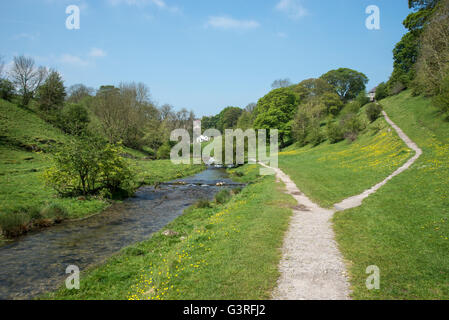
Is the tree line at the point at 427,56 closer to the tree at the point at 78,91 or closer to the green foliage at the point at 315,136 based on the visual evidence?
the green foliage at the point at 315,136

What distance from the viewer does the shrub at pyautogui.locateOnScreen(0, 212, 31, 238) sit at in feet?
47.6

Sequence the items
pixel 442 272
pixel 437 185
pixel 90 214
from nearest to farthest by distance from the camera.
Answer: pixel 442 272, pixel 437 185, pixel 90 214

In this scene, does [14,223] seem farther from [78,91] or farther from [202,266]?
[78,91]

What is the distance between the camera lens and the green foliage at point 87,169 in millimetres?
21859

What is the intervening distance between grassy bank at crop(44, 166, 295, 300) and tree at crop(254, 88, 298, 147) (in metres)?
59.5

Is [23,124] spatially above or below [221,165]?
above

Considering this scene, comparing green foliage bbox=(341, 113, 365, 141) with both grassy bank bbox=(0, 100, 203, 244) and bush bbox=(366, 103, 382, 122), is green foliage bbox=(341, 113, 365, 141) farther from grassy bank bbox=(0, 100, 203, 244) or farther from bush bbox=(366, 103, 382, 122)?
grassy bank bbox=(0, 100, 203, 244)

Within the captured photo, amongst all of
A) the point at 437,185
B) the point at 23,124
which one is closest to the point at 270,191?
the point at 437,185

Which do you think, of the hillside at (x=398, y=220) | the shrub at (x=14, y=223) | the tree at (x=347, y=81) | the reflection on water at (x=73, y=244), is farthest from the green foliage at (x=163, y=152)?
the tree at (x=347, y=81)

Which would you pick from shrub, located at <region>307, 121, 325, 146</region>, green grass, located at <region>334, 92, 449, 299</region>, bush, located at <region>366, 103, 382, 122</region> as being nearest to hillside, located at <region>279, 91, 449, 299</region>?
green grass, located at <region>334, 92, 449, 299</region>

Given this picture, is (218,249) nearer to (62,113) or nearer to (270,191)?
(270,191)

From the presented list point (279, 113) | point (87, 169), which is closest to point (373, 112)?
point (279, 113)

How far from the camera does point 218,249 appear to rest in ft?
33.8

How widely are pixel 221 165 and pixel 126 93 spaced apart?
35.4 meters
